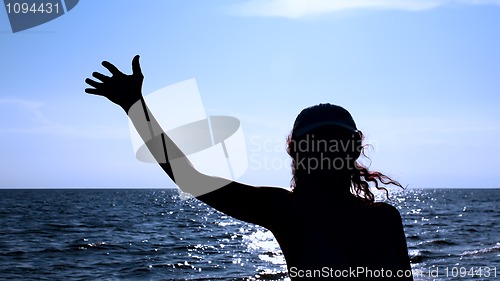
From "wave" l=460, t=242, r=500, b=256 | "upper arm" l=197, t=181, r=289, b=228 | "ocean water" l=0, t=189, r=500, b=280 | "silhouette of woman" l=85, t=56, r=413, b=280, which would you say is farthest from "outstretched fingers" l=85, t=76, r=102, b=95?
"wave" l=460, t=242, r=500, b=256

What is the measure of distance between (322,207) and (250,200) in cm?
22

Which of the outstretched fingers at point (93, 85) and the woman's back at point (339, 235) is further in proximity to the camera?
the outstretched fingers at point (93, 85)

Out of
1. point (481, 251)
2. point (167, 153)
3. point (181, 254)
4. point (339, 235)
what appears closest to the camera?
point (339, 235)

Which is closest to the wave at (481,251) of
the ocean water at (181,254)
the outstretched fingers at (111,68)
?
the ocean water at (181,254)

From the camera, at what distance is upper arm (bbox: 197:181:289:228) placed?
5.20 feet

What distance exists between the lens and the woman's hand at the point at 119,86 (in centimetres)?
170

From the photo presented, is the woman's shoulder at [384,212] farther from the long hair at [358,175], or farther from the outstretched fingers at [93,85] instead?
the outstretched fingers at [93,85]

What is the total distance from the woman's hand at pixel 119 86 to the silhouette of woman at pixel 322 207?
6.4 inches

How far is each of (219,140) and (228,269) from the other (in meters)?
14.8

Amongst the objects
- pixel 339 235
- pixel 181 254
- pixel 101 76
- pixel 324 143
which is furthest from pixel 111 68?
pixel 181 254

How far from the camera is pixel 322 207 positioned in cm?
157

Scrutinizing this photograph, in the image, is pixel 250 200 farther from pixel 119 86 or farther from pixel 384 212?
pixel 119 86

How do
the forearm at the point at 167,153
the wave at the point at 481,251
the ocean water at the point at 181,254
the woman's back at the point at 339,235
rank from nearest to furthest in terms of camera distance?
the woman's back at the point at 339,235, the forearm at the point at 167,153, the ocean water at the point at 181,254, the wave at the point at 481,251

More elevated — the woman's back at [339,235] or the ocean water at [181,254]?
the woman's back at [339,235]
